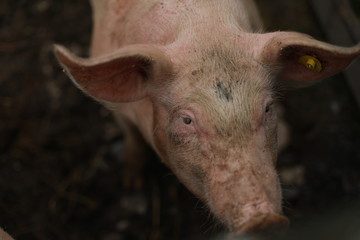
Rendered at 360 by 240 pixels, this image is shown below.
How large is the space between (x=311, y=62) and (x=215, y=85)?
22.4 inches

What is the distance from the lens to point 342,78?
451 cm

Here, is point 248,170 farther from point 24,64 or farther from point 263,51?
point 24,64

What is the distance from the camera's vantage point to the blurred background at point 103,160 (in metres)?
4.01

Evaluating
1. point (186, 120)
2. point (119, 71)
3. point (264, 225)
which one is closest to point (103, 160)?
point (119, 71)

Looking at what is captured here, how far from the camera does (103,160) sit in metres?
4.34

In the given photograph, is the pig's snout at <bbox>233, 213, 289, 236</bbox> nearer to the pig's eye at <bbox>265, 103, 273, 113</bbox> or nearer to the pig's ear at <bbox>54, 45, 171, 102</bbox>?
the pig's eye at <bbox>265, 103, 273, 113</bbox>

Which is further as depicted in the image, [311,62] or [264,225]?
[311,62]

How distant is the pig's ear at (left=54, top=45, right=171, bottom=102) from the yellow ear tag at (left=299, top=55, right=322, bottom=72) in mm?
728

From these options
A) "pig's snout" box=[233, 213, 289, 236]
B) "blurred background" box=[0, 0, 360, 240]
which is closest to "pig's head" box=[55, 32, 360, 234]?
"pig's snout" box=[233, 213, 289, 236]

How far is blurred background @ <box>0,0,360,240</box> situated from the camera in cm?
401

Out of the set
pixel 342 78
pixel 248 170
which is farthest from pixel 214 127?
pixel 342 78

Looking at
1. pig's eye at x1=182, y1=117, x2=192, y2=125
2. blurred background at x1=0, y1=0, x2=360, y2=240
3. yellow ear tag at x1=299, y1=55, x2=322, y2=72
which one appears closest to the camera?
pig's eye at x1=182, y1=117, x2=192, y2=125

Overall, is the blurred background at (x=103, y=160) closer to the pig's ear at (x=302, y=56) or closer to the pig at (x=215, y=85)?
the pig at (x=215, y=85)

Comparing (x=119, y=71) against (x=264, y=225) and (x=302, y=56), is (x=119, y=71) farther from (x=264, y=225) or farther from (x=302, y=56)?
(x=264, y=225)
